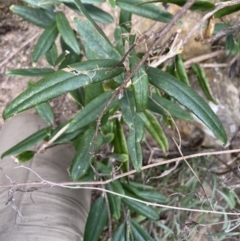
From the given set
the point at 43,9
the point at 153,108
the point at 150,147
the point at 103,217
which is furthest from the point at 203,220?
the point at 43,9

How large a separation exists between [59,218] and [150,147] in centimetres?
50

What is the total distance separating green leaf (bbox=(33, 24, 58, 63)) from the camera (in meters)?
0.92

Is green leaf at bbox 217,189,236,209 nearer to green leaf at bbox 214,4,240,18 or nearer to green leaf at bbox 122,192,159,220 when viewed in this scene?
green leaf at bbox 122,192,159,220

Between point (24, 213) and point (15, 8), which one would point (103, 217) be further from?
point (15, 8)

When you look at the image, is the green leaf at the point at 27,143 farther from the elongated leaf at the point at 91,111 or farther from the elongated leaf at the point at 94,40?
the elongated leaf at the point at 94,40

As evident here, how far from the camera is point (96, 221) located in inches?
35.6

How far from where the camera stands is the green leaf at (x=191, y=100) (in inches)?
26.0

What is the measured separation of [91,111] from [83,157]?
0.37 ft

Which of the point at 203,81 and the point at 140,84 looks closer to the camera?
the point at 140,84

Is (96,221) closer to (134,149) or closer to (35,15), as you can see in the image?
(134,149)

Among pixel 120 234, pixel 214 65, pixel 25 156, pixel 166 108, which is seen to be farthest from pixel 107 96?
pixel 214 65

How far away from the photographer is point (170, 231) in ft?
3.80

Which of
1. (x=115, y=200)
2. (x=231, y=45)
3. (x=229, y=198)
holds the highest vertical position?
(x=231, y=45)

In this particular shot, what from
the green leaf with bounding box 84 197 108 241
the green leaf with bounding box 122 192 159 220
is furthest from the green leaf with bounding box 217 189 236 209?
the green leaf with bounding box 84 197 108 241
